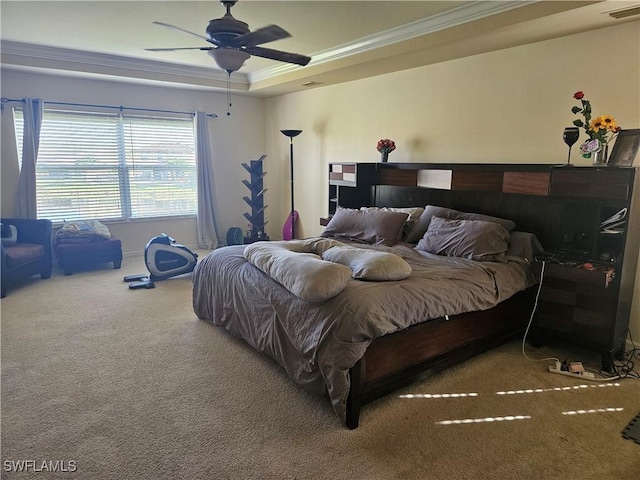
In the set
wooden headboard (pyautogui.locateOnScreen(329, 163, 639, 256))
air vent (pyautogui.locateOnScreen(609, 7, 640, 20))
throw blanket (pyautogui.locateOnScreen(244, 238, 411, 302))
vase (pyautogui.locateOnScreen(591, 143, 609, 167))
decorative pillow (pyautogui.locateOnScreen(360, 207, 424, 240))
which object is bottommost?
throw blanket (pyautogui.locateOnScreen(244, 238, 411, 302))

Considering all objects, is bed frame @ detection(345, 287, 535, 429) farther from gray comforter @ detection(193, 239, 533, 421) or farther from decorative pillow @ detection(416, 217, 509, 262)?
decorative pillow @ detection(416, 217, 509, 262)

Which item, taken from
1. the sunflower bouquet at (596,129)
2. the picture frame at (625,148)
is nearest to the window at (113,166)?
the sunflower bouquet at (596,129)

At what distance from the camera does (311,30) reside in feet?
12.9

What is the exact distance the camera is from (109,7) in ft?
11.2

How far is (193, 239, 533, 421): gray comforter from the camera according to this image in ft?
7.48

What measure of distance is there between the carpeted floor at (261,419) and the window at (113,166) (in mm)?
2814

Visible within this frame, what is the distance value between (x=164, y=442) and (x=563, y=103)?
Result: 3.78 m

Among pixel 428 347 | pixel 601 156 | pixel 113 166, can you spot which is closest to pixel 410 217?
pixel 601 156

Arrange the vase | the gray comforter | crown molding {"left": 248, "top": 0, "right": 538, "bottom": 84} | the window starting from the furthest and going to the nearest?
the window, crown molding {"left": 248, "top": 0, "right": 538, "bottom": 84}, the vase, the gray comforter

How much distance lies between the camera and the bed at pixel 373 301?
7.63 feet

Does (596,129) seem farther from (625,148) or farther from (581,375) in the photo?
(581,375)

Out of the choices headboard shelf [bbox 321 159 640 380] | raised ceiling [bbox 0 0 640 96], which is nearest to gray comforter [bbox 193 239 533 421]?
headboard shelf [bbox 321 159 640 380]

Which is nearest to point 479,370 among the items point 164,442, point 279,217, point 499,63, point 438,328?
point 438,328

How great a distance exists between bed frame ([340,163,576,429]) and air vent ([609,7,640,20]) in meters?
1.12
